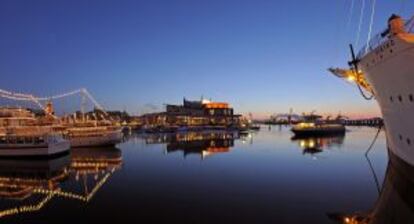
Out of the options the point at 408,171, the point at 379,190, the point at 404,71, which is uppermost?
the point at 404,71

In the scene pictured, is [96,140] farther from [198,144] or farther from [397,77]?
[397,77]

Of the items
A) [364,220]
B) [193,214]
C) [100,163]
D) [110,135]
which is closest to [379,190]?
[364,220]

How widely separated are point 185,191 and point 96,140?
37.5 meters

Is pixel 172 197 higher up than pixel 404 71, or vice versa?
pixel 404 71

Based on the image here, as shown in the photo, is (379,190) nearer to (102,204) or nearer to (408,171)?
(408,171)

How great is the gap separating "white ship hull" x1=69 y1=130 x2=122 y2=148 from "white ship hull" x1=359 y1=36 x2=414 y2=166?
144 ft

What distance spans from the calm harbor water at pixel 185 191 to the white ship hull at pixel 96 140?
62.6ft

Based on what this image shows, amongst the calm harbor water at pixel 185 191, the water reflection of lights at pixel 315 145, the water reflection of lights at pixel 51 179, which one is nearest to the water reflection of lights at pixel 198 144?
the water reflection of lights at pixel 315 145

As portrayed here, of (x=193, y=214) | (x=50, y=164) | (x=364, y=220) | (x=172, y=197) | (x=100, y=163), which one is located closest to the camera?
(x=364, y=220)

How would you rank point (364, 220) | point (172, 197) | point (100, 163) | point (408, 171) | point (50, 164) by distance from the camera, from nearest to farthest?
1. point (364, 220)
2. point (408, 171)
3. point (172, 197)
4. point (50, 164)
5. point (100, 163)

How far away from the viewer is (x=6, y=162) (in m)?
35.6

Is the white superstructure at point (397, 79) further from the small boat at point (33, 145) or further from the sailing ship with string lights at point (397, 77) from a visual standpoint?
the small boat at point (33, 145)

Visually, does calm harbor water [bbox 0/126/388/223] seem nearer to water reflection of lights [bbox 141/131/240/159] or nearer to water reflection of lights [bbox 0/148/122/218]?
water reflection of lights [bbox 0/148/122/218]

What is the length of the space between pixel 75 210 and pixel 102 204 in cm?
155
